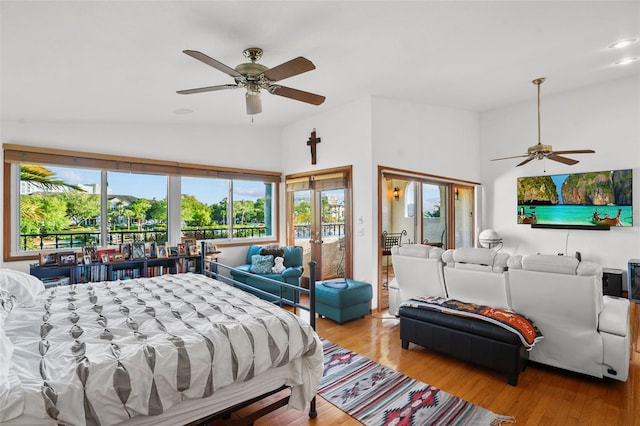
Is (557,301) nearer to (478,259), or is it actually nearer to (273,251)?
(478,259)

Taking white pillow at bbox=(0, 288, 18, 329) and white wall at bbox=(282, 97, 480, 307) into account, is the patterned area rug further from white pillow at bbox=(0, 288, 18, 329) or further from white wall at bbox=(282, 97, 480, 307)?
white pillow at bbox=(0, 288, 18, 329)

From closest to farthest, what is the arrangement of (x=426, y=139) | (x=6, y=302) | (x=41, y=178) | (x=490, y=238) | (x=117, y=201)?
(x=6, y=302) → (x=41, y=178) → (x=117, y=201) → (x=426, y=139) → (x=490, y=238)

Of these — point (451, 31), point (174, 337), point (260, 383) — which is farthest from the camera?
point (451, 31)

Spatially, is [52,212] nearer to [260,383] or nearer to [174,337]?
[174,337]

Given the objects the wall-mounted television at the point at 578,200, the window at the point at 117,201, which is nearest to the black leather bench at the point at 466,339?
the window at the point at 117,201

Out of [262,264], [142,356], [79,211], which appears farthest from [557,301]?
[79,211]

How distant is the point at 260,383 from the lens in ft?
6.24

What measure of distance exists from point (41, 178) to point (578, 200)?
7906 mm

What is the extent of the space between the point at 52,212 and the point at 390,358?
178 inches

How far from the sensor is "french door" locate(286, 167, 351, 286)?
4.90 meters

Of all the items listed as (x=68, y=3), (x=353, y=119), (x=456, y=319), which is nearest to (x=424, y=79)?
(x=353, y=119)

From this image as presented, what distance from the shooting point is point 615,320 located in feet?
8.05

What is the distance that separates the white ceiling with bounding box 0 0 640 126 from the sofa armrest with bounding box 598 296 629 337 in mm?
2573

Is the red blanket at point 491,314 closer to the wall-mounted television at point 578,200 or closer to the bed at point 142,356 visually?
the bed at point 142,356
